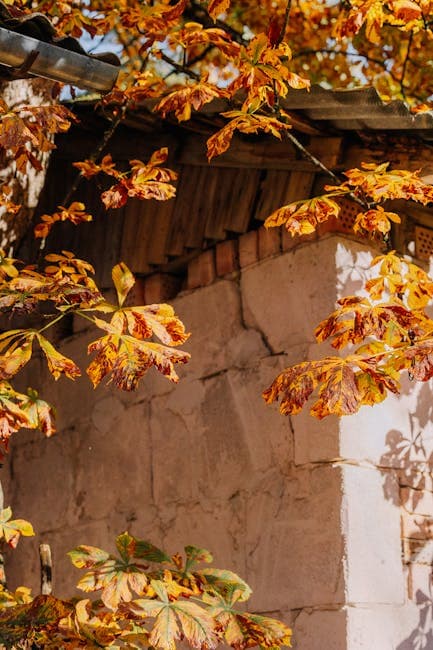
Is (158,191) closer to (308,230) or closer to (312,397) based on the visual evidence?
(308,230)

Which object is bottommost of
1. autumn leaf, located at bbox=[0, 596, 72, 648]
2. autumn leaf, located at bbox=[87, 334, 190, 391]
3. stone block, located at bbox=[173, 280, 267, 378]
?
autumn leaf, located at bbox=[0, 596, 72, 648]

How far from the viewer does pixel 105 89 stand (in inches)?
114

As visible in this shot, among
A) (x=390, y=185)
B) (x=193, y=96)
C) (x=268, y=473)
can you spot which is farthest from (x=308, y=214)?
(x=268, y=473)

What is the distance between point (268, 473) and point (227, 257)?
1038mm

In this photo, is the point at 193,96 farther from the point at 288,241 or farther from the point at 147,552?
the point at 147,552

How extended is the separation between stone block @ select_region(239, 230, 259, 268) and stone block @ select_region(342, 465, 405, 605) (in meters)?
1.10

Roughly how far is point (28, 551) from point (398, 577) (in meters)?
2.11

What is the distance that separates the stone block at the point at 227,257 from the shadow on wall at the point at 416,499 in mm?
1050

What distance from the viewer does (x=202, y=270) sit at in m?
4.64

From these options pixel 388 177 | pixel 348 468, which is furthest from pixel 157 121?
pixel 348 468

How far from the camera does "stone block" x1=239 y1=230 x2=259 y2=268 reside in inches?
174

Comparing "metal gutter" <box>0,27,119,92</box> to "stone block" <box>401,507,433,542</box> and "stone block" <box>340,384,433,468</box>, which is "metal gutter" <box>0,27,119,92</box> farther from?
"stone block" <box>401,507,433,542</box>

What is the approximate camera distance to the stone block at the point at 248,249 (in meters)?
4.43

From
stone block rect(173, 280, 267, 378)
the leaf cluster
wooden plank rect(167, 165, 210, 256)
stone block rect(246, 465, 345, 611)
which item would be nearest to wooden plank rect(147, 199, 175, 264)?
wooden plank rect(167, 165, 210, 256)
